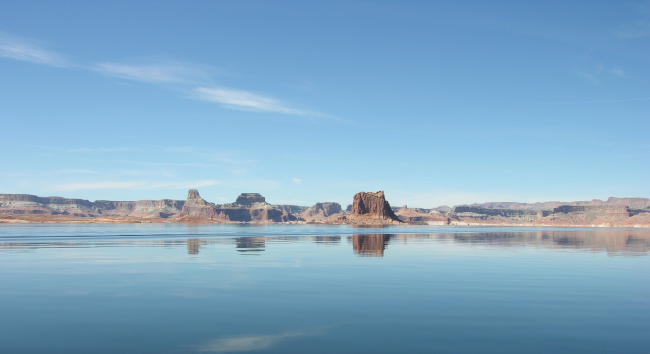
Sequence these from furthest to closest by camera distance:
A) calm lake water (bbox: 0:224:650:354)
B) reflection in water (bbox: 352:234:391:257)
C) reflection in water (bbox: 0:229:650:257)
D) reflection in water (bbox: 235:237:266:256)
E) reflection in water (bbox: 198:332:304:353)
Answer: reflection in water (bbox: 0:229:650:257)
reflection in water (bbox: 235:237:266:256)
reflection in water (bbox: 352:234:391:257)
calm lake water (bbox: 0:224:650:354)
reflection in water (bbox: 198:332:304:353)

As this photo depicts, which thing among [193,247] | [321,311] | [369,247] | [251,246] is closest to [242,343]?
[321,311]

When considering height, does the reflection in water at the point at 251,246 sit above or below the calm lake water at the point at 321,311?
below

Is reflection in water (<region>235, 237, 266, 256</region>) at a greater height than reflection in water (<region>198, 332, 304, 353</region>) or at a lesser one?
lesser

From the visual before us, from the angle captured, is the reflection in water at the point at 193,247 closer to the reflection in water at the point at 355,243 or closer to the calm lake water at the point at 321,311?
the reflection in water at the point at 355,243

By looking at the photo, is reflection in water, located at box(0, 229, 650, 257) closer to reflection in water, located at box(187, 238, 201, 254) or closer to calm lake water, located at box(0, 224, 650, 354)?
reflection in water, located at box(187, 238, 201, 254)

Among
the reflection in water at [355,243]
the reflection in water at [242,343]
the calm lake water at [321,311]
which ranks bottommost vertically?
the reflection in water at [355,243]

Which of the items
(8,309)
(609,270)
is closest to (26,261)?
(8,309)

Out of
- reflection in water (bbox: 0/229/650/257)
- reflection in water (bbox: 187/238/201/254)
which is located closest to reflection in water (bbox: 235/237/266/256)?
reflection in water (bbox: 0/229/650/257)

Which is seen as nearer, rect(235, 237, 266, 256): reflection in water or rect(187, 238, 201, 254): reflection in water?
rect(187, 238, 201, 254): reflection in water

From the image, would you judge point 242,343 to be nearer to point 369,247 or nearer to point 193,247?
point 369,247

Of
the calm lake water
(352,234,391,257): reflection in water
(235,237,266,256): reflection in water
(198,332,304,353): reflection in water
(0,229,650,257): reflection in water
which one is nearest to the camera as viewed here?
(198,332,304,353): reflection in water

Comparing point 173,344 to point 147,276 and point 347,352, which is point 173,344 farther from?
point 147,276

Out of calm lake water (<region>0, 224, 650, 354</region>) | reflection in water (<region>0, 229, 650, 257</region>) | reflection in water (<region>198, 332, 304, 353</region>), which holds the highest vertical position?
reflection in water (<region>198, 332, 304, 353</region>)

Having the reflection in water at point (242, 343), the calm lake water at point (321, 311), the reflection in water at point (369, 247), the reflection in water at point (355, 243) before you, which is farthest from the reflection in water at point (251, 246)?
the reflection in water at point (242, 343)
